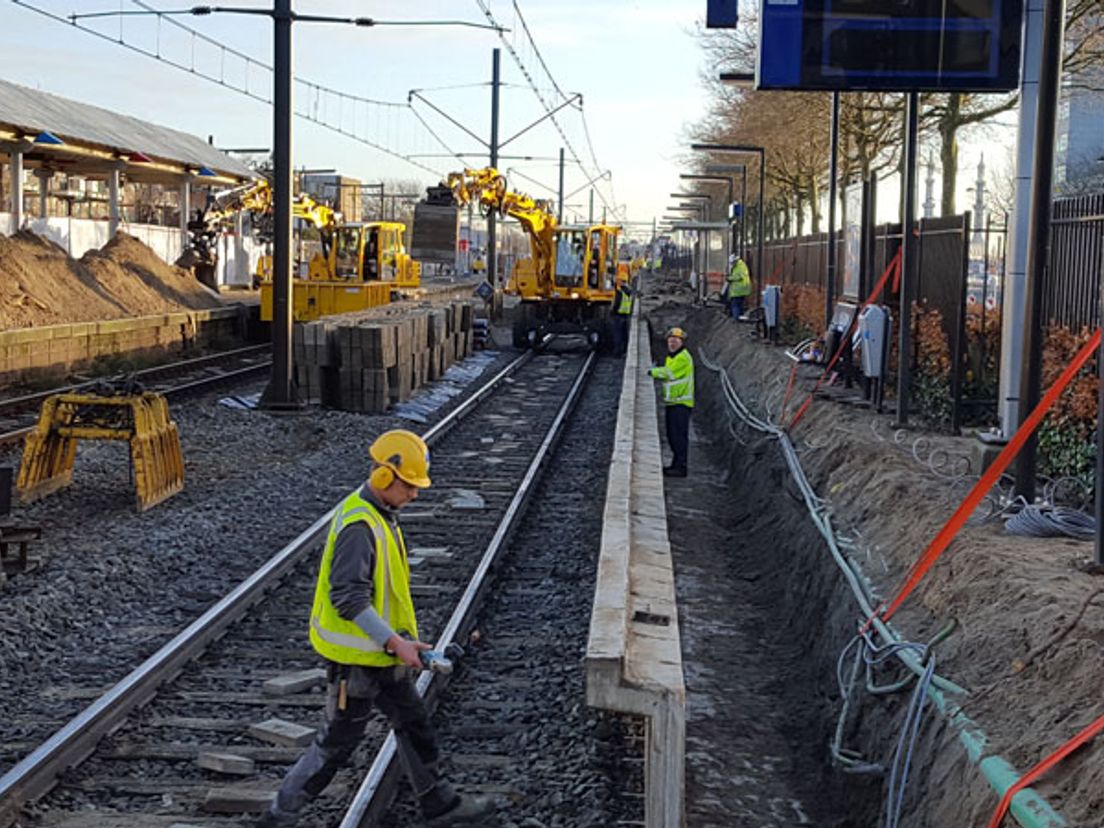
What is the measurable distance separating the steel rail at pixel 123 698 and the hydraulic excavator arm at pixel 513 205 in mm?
21577

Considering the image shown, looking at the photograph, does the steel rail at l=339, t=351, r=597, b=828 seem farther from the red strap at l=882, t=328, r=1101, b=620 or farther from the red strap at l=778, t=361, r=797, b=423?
the red strap at l=778, t=361, r=797, b=423

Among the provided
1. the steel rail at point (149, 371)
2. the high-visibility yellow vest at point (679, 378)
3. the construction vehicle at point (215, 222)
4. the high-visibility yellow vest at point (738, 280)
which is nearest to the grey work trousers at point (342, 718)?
the steel rail at point (149, 371)

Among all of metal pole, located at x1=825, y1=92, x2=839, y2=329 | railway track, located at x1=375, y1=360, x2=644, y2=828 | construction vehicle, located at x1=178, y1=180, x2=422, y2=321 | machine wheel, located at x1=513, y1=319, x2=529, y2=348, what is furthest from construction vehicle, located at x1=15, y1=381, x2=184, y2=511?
machine wheel, located at x1=513, y1=319, x2=529, y2=348

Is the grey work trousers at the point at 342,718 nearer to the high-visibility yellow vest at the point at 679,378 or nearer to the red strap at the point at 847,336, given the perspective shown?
the high-visibility yellow vest at the point at 679,378

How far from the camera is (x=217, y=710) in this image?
7984 millimetres

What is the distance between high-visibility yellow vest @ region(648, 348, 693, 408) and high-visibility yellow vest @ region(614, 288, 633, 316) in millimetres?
17268

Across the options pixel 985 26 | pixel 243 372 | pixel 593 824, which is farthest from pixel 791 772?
pixel 243 372

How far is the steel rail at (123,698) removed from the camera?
6.60 m

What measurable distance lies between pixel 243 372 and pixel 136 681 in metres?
20.2

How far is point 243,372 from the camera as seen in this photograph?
27.7 m

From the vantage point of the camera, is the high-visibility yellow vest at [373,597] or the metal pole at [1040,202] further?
the metal pole at [1040,202]

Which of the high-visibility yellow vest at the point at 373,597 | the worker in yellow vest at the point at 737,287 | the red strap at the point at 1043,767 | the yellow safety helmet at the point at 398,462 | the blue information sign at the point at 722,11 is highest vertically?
the blue information sign at the point at 722,11

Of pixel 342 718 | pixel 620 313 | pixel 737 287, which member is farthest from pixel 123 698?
pixel 737 287

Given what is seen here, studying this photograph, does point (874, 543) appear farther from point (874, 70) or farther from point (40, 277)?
point (40, 277)
